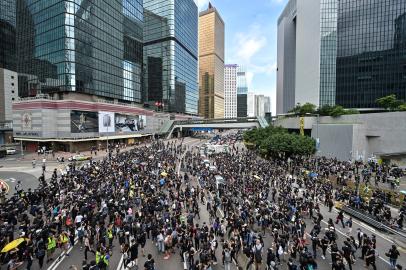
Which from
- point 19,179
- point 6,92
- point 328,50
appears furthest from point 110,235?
point 6,92

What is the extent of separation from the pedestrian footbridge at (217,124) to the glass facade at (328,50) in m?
22.9

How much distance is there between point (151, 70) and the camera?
114m

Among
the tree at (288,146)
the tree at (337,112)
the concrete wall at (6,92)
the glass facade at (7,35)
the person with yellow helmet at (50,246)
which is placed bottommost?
the person with yellow helmet at (50,246)

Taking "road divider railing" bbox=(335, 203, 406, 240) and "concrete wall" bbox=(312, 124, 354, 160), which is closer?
"road divider railing" bbox=(335, 203, 406, 240)

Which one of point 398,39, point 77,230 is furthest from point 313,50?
point 77,230

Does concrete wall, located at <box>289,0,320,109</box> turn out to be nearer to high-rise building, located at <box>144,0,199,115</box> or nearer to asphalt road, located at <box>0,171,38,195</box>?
high-rise building, located at <box>144,0,199,115</box>

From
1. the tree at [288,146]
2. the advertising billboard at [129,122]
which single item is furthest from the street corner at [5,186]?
the tree at [288,146]

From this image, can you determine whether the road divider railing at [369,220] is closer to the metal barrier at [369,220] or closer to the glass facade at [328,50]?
the metal barrier at [369,220]

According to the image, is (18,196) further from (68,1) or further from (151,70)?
(151,70)

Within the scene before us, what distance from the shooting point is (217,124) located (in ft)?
290

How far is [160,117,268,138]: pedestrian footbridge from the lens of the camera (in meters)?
80.9

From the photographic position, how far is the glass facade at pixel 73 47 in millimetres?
55438

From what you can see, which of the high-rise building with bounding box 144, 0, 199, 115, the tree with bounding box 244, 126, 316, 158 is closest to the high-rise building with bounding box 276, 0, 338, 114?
the tree with bounding box 244, 126, 316, 158

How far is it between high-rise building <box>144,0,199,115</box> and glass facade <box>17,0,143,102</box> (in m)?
35.4
